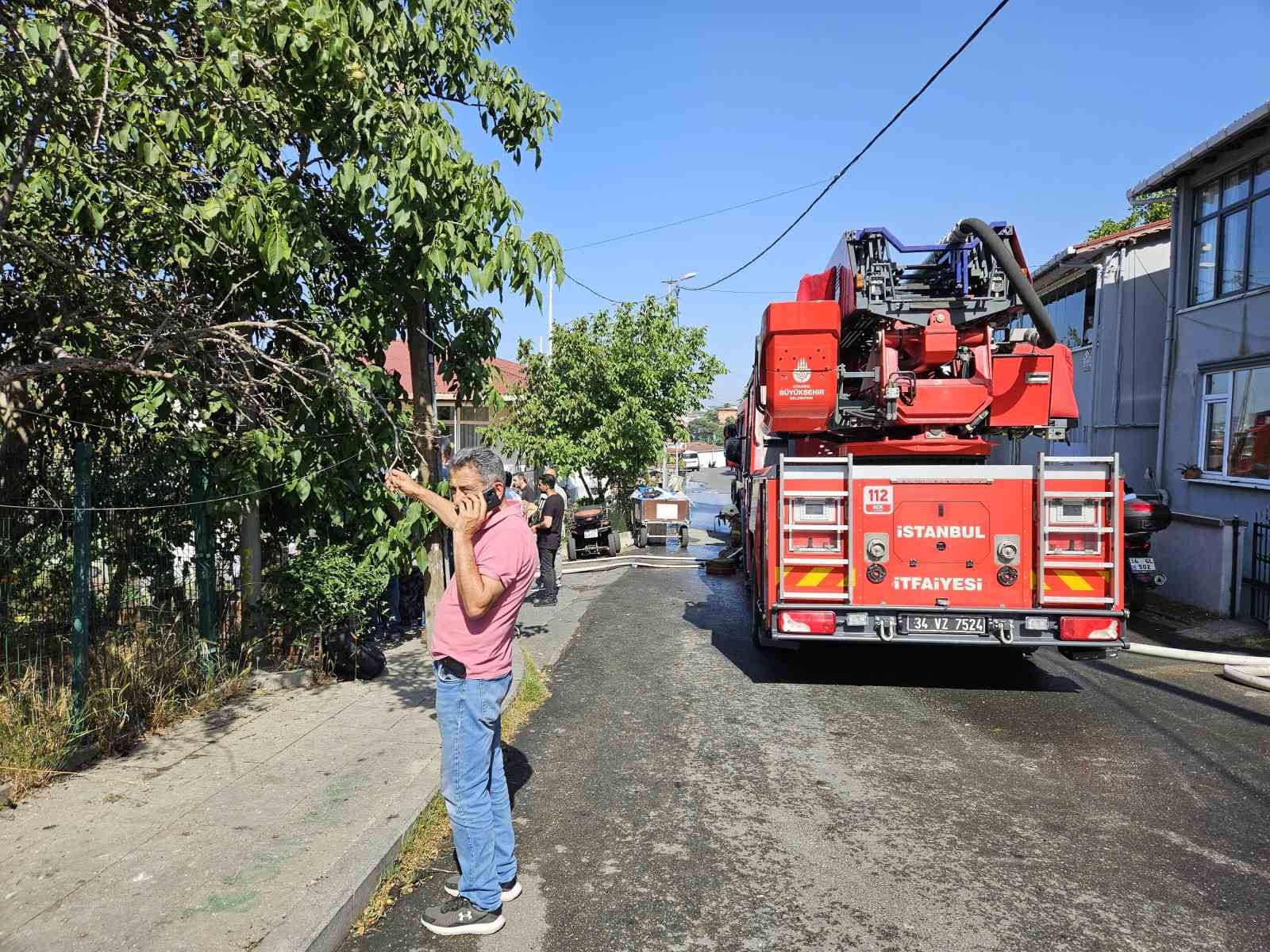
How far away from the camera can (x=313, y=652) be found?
673 cm

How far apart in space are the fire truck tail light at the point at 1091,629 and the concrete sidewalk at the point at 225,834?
4.77 m

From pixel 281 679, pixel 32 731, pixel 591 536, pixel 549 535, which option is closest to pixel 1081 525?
pixel 281 679

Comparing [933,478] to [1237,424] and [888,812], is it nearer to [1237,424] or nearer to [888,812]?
[888,812]

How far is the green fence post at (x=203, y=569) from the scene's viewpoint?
598 centimetres

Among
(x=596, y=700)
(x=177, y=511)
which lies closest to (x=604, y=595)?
(x=596, y=700)

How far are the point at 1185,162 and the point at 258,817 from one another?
15063 millimetres

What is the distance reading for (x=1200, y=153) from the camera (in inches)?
488

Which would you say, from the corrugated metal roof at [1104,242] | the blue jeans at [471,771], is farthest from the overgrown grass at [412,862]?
the corrugated metal roof at [1104,242]

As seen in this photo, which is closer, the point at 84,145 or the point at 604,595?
the point at 84,145

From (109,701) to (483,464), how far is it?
3.28 m

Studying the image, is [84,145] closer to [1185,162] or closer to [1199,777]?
[1199,777]

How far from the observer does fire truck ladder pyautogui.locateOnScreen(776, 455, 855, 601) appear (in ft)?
21.7

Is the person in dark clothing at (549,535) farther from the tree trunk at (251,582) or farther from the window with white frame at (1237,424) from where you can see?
the window with white frame at (1237,424)

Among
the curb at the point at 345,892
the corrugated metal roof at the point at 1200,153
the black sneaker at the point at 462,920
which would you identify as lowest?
the black sneaker at the point at 462,920
